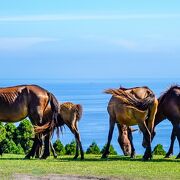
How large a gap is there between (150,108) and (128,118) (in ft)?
2.51

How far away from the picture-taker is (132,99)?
19.1 m

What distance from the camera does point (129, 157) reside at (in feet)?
66.7

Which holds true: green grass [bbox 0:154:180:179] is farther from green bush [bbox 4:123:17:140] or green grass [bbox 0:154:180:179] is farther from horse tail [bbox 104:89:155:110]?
green bush [bbox 4:123:17:140]

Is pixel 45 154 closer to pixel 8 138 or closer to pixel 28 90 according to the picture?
pixel 28 90

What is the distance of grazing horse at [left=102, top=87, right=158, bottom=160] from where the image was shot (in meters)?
19.0

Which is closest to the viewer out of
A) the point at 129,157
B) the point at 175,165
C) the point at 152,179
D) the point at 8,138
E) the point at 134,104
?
the point at 152,179

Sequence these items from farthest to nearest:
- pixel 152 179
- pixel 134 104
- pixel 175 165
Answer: pixel 134 104, pixel 175 165, pixel 152 179

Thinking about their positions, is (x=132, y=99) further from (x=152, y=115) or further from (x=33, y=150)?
(x=33, y=150)

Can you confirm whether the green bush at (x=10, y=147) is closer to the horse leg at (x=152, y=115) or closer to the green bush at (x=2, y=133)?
the green bush at (x=2, y=133)

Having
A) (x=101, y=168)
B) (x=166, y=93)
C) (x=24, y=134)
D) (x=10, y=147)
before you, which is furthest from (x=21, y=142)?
(x=101, y=168)

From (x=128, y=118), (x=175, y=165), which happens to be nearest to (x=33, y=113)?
(x=128, y=118)

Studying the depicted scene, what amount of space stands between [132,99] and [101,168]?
3.52m

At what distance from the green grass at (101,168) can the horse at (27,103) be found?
193 centimetres

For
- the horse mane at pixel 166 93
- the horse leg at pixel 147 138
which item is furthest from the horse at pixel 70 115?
the horse mane at pixel 166 93
